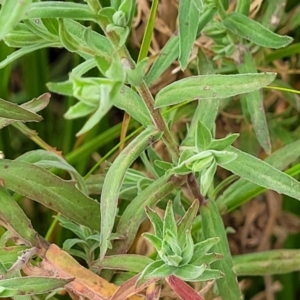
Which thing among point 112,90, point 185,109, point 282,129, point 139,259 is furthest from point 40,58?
point 112,90

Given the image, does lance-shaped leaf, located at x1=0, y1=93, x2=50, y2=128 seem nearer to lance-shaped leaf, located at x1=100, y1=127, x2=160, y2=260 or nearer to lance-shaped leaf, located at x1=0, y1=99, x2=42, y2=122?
lance-shaped leaf, located at x1=0, y1=99, x2=42, y2=122

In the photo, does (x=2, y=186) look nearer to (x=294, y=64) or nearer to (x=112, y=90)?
(x=112, y=90)

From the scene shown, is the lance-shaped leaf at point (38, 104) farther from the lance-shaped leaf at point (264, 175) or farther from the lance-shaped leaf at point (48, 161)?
the lance-shaped leaf at point (264, 175)

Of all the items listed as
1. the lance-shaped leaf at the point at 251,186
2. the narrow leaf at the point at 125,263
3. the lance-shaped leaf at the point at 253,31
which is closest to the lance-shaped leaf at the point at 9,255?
the narrow leaf at the point at 125,263

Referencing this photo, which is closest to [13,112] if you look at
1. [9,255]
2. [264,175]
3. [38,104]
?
[38,104]

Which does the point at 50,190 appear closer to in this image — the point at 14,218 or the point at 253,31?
the point at 14,218
